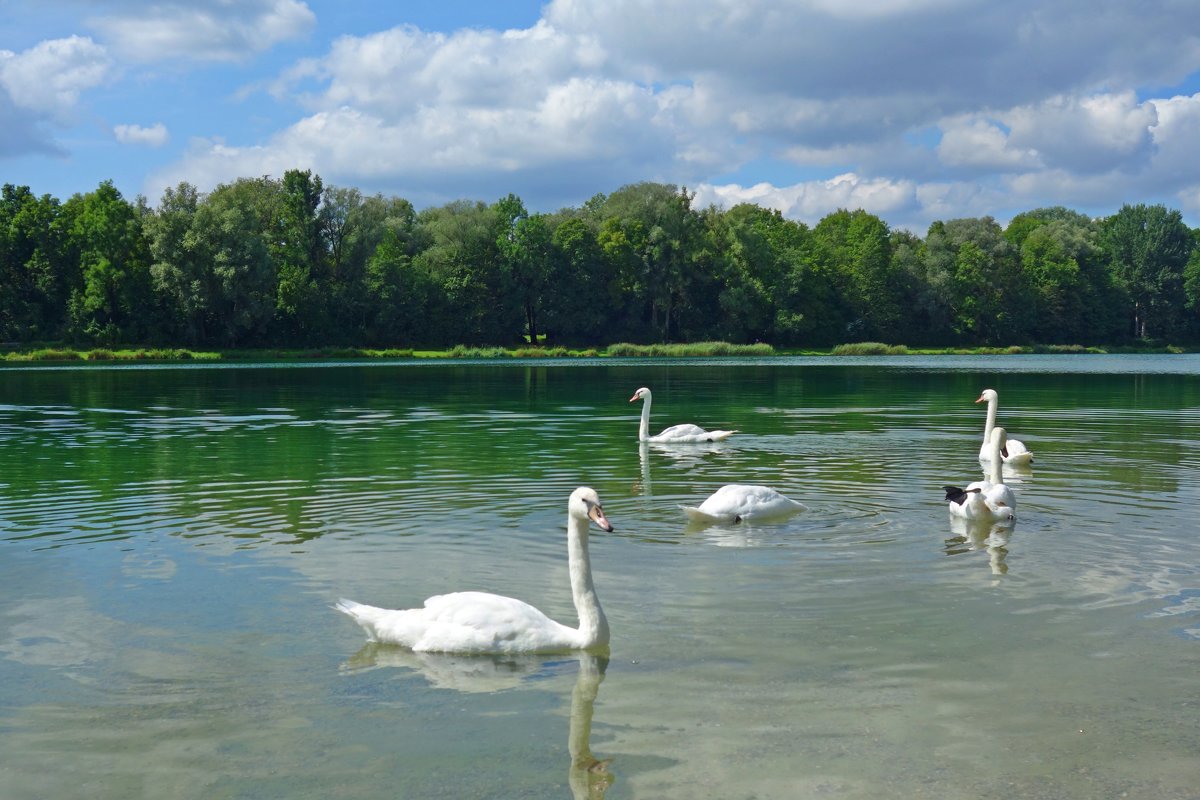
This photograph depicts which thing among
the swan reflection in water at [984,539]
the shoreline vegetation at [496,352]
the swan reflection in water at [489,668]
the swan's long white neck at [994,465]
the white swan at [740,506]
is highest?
the shoreline vegetation at [496,352]

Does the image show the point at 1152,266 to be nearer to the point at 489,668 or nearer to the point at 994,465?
the point at 994,465

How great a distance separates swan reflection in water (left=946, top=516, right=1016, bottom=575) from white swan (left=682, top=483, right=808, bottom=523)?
6.87 ft

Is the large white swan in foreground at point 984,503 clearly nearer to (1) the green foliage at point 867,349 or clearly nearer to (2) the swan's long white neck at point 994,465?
(2) the swan's long white neck at point 994,465

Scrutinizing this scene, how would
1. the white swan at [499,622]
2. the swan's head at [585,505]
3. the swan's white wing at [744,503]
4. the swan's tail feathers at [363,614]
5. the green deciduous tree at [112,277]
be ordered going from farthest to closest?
the green deciduous tree at [112,277] → the swan's white wing at [744,503] → the swan's tail feathers at [363,614] → the swan's head at [585,505] → the white swan at [499,622]

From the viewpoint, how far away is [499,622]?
8.54 meters

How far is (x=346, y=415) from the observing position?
3381 centimetres

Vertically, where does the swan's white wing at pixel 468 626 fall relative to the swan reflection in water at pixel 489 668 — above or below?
above

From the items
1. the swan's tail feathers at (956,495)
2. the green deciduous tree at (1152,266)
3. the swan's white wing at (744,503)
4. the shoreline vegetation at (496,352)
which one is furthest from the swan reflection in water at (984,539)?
the green deciduous tree at (1152,266)

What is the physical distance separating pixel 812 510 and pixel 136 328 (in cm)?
9080

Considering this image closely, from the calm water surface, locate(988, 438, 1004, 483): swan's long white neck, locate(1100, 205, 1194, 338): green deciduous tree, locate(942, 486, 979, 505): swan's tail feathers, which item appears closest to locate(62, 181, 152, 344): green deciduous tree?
the calm water surface

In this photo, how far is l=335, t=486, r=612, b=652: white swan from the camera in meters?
8.52

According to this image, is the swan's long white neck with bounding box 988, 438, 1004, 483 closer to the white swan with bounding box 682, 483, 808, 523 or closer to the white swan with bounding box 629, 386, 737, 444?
the white swan with bounding box 682, 483, 808, 523

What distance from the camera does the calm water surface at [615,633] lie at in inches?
260

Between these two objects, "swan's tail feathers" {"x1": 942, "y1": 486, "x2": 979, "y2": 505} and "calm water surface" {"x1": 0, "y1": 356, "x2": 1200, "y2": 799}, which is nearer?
"calm water surface" {"x1": 0, "y1": 356, "x2": 1200, "y2": 799}
